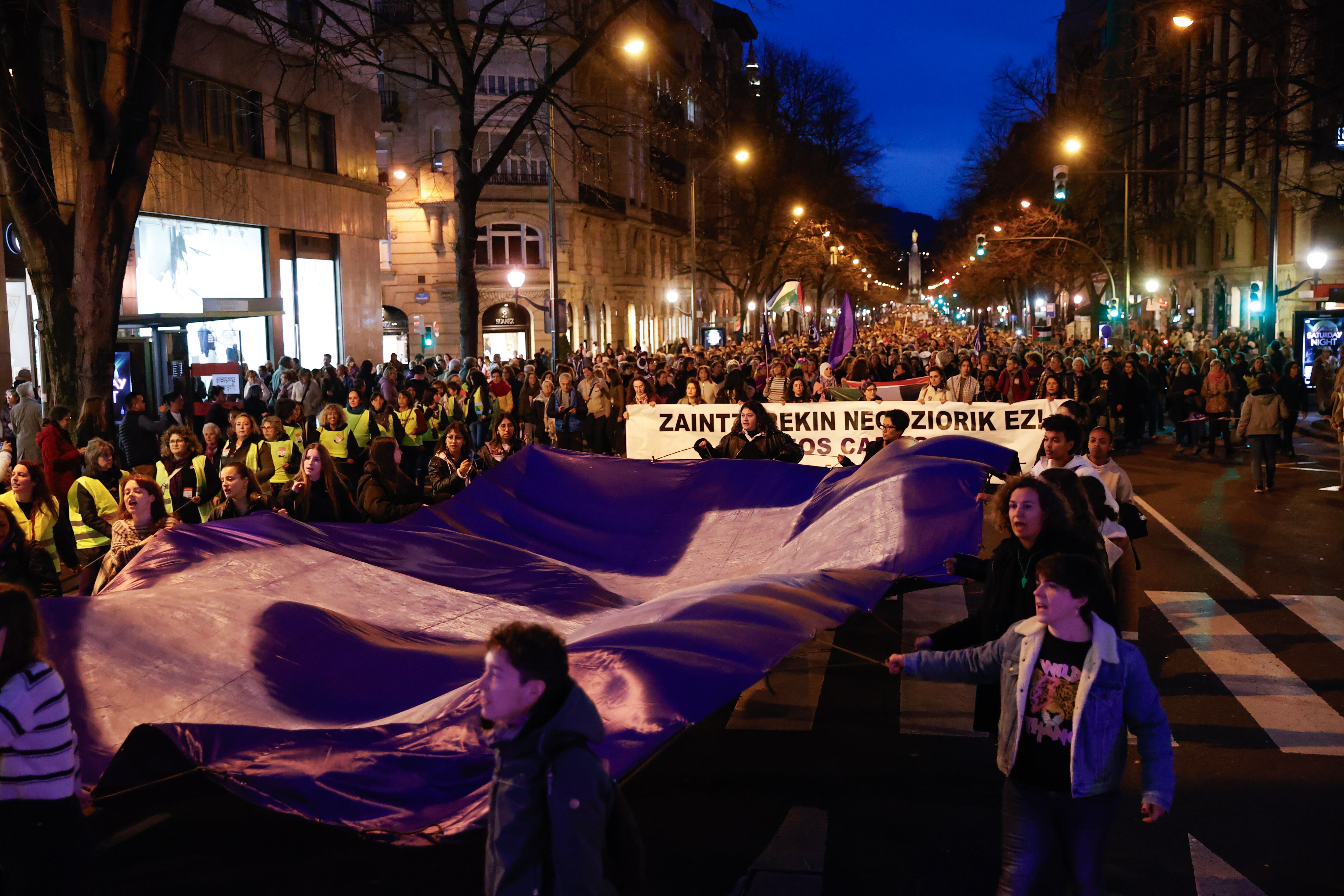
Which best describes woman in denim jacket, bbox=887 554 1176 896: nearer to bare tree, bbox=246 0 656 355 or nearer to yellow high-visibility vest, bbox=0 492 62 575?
yellow high-visibility vest, bbox=0 492 62 575

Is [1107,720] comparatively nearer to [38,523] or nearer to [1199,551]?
[38,523]

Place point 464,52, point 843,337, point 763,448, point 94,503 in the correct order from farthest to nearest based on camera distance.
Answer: point 464,52 < point 843,337 < point 763,448 < point 94,503

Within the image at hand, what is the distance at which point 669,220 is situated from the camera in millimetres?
74062

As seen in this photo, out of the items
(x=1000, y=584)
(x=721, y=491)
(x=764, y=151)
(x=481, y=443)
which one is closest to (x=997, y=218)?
(x=764, y=151)

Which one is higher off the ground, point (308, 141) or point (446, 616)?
point (308, 141)

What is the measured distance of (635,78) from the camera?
58.9 meters

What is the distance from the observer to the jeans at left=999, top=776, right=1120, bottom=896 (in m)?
4.46

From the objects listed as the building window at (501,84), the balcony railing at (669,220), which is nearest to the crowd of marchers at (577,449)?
the building window at (501,84)

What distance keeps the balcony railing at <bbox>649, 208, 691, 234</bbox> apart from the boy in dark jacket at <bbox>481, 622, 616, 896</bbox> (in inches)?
2608

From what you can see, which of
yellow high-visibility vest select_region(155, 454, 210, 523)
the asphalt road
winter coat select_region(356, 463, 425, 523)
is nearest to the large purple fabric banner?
winter coat select_region(356, 463, 425, 523)

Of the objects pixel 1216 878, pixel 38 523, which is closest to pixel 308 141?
pixel 38 523

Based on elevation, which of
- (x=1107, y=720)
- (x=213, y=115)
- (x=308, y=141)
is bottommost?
(x=1107, y=720)

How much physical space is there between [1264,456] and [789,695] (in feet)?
39.9

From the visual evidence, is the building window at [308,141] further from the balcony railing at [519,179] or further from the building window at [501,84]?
the balcony railing at [519,179]
